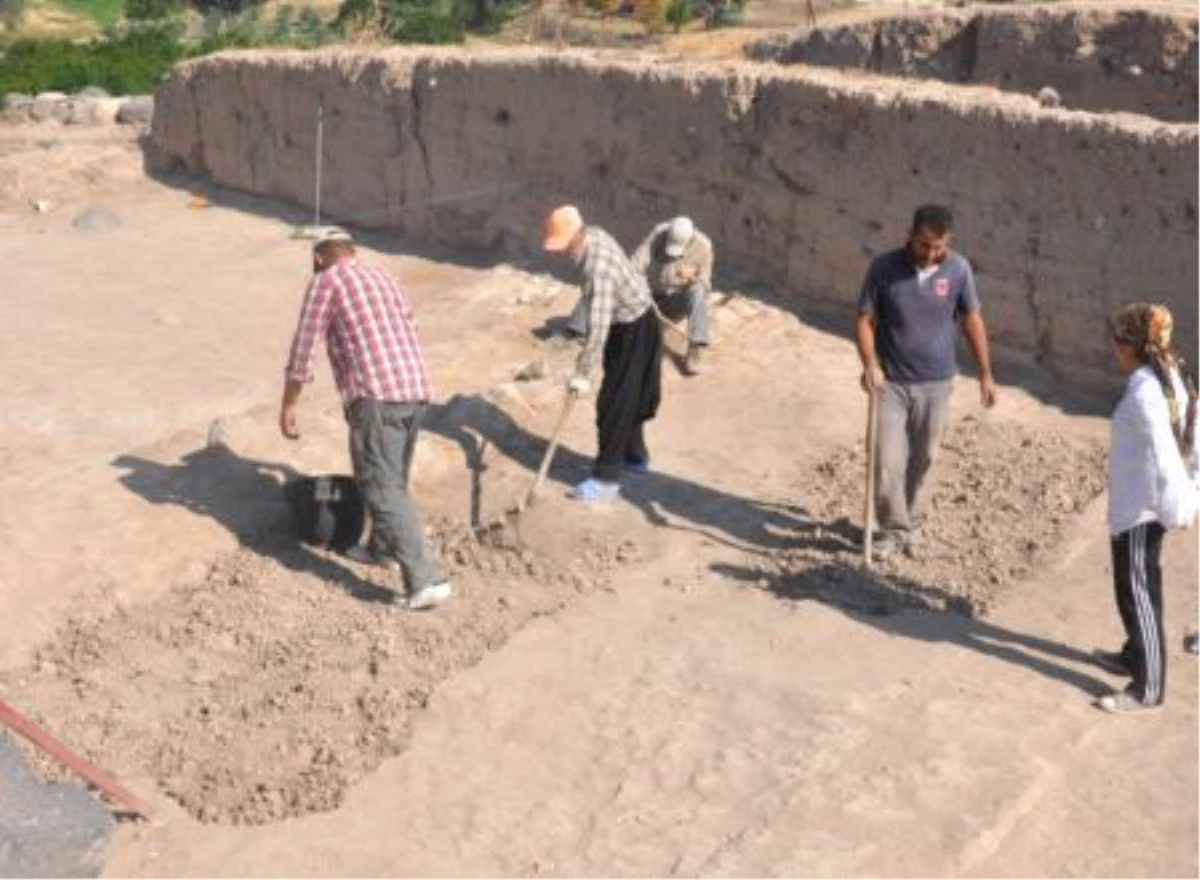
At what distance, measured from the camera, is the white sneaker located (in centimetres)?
655

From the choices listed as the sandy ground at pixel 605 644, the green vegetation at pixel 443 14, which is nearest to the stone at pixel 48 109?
the sandy ground at pixel 605 644

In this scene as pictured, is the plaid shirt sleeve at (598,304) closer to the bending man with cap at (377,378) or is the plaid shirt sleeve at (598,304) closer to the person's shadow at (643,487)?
the person's shadow at (643,487)

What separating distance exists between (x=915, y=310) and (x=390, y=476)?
2.06 meters

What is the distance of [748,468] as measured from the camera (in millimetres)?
7820

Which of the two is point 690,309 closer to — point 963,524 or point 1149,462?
point 963,524

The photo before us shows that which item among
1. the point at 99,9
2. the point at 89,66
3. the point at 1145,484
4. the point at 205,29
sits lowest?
the point at 99,9

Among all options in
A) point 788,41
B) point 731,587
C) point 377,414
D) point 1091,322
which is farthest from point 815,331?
point 788,41

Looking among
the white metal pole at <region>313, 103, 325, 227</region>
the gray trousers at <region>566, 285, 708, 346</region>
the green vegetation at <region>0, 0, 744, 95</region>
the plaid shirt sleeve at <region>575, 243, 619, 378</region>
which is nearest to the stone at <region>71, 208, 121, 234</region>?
the white metal pole at <region>313, 103, 325, 227</region>

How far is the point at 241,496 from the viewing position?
298 inches

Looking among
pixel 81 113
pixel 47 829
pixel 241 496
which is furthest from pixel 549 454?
pixel 81 113

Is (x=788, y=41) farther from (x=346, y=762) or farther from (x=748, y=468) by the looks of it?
(x=346, y=762)

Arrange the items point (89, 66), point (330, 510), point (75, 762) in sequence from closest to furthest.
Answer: point (75, 762)
point (330, 510)
point (89, 66)

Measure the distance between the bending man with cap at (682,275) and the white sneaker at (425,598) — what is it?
2.65m

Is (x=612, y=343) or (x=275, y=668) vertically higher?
(x=612, y=343)
